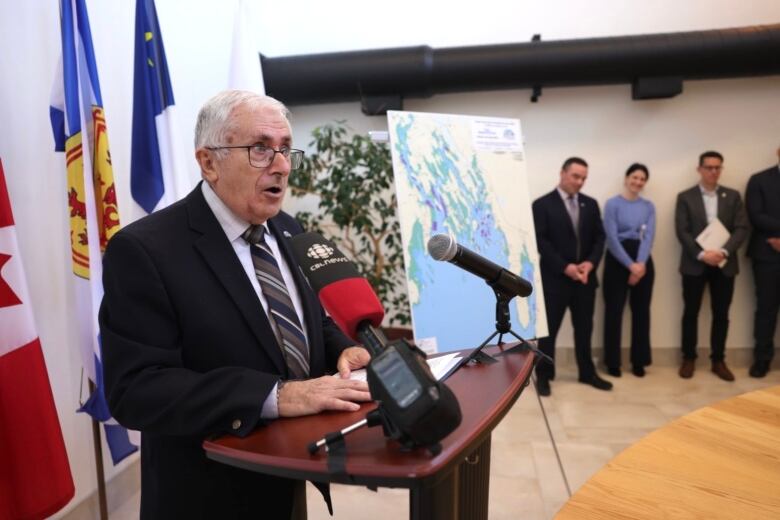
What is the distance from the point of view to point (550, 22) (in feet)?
14.8

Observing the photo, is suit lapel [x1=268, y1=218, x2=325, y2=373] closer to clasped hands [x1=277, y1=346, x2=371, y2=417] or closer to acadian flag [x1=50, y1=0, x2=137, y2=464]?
clasped hands [x1=277, y1=346, x2=371, y2=417]

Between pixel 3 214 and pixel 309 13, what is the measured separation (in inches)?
151

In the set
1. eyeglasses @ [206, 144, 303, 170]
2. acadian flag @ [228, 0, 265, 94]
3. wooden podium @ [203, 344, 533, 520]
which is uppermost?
acadian flag @ [228, 0, 265, 94]

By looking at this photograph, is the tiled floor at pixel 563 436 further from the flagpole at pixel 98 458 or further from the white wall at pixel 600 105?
the white wall at pixel 600 105

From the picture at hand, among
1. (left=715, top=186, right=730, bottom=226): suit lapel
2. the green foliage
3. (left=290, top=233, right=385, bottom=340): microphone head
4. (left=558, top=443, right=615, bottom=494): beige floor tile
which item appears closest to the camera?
(left=290, top=233, right=385, bottom=340): microphone head

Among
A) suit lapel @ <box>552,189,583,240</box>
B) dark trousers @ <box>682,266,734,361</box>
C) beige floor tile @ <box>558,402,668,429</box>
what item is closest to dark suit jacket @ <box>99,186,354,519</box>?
beige floor tile @ <box>558,402,668,429</box>

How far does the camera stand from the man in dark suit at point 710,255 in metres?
4.29

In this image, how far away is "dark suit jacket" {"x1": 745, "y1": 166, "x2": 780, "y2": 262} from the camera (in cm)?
421

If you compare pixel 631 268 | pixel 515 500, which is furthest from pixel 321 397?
pixel 631 268

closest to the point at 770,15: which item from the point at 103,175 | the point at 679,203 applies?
the point at 679,203

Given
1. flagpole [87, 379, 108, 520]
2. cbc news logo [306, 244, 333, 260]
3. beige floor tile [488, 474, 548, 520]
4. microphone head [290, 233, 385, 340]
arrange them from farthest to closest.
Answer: beige floor tile [488, 474, 548, 520], flagpole [87, 379, 108, 520], cbc news logo [306, 244, 333, 260], microphone head [290, 233, 385, 340]

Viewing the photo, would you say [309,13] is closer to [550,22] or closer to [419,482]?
[550,22]

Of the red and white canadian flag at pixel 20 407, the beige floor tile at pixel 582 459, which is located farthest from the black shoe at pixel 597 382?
the red and white canadian flag at pixel 20 407

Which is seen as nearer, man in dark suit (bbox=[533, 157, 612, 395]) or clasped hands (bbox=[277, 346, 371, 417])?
clasped hands (bbox=[277, 346, 371, 417])
